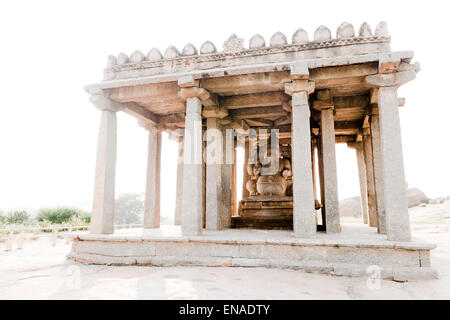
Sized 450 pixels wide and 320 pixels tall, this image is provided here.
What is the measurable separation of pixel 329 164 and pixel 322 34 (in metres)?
3.61

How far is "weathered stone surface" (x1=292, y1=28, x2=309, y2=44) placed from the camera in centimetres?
759

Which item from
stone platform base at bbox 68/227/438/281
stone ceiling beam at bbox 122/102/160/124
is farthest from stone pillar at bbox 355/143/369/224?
stone ceiling beam at bbox 122/102/160/124

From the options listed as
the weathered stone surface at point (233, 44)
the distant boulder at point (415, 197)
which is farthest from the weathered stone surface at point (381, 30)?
the distant boulder at point (415, 197)

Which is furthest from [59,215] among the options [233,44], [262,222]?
[233,44]

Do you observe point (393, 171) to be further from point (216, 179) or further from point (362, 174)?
point (362, 174)

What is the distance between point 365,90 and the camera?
28.0 ft

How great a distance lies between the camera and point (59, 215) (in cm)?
2359

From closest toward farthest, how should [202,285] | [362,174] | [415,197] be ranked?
[202,285] < [362,174] < [415,197]

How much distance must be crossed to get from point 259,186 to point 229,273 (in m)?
6.41

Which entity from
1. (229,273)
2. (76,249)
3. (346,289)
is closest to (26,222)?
(76,249)

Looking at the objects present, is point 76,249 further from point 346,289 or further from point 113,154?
point 346,289

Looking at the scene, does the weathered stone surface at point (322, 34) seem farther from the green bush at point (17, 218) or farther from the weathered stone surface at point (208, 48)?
the green bush at point (17, 218)

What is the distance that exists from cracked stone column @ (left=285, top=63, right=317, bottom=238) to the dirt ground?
1.10 meters

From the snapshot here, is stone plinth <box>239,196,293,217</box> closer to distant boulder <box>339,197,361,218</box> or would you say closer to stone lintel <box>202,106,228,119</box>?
stone lintel <box>202,106,228,119</box>
